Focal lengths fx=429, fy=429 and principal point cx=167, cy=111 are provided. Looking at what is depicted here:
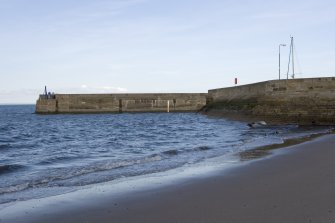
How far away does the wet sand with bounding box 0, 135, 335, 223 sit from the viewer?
5.28m

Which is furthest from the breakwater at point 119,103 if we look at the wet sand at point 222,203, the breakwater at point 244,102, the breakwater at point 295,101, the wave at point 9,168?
the wet sand at point 222,203

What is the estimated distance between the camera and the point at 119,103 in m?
55.3

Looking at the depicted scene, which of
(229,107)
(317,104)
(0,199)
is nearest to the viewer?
(0,199)

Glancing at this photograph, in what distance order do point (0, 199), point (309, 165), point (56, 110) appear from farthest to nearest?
point (56, 110)
point (309, 165)
point (0, 199)

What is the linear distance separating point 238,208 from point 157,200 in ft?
4.47

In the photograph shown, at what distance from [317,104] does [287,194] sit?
18814 mm

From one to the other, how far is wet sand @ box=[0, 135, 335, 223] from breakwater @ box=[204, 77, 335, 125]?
15938mm

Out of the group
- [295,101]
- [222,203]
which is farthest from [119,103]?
[222,203]

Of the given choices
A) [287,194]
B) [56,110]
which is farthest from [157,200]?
[56,110]

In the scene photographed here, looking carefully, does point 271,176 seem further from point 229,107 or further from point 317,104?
point 229,107

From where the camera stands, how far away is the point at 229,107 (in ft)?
122

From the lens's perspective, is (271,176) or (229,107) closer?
(271,176)

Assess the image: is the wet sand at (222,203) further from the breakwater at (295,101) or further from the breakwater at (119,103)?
the breakwater at (119,103)

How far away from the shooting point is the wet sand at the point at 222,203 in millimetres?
5277
